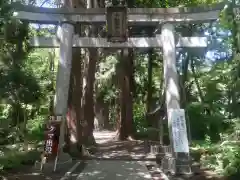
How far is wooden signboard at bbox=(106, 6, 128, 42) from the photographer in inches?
441

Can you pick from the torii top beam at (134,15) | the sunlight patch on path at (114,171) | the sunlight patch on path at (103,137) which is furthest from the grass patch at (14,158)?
the sunlight patch on path at (103,137)

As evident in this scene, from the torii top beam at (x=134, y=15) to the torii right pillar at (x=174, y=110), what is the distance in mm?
448

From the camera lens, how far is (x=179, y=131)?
972 centimetres

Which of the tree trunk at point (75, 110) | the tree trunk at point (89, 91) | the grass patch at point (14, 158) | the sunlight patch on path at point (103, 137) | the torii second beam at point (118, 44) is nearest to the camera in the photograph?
the grass patch at point (14, 158)

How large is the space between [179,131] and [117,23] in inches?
180

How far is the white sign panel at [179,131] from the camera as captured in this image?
9570 millimetres

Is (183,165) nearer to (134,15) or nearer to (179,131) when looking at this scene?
(179,131)

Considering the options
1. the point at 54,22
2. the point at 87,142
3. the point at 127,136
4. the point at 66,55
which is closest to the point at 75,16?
the point at 54,22

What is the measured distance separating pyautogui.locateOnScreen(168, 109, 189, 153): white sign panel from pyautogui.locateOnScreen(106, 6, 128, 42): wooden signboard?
11.3 ft

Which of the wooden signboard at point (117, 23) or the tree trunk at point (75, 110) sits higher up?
the wooden signboard at point (117, 23)

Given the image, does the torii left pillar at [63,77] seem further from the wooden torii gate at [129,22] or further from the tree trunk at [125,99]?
the tree trunk at [125,99]

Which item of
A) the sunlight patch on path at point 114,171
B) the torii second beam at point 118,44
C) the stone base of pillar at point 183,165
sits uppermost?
the torii second beam at point 118,44

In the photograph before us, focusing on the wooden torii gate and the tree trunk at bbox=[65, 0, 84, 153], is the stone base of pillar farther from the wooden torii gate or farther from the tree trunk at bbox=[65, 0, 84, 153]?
the tree trunk at bbox=[65, 0, 84, 153]

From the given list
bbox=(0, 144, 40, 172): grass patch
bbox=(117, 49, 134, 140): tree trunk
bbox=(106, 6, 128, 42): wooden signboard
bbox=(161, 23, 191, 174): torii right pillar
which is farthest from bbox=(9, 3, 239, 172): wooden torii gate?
bbox=(117, 49, 134, 140): tree trunk
